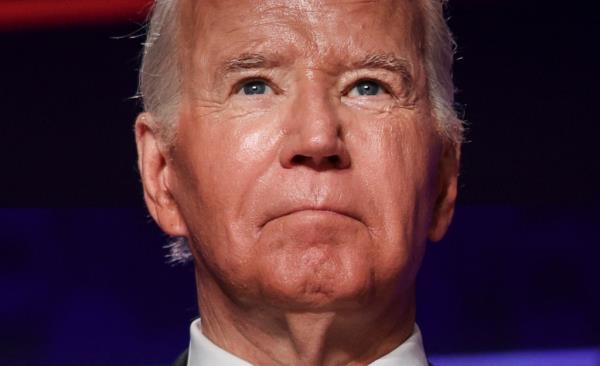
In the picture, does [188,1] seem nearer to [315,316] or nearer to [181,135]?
[181,135]

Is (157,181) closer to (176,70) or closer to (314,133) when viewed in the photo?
(176,70)

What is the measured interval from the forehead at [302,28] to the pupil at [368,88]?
0.05m

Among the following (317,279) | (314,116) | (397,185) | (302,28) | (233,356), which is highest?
(302,28)

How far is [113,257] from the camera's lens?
2678 millimetres

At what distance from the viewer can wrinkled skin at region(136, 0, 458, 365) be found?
1759 mm

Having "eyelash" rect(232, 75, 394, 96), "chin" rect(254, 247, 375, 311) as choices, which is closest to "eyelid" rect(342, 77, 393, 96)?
"eyelash" rect(232, 75, 394, 96)

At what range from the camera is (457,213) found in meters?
2.72

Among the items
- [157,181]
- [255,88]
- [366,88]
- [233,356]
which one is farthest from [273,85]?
[233,356]

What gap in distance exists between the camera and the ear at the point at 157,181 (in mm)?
1967

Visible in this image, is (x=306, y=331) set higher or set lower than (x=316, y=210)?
lower

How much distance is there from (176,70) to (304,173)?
31cm

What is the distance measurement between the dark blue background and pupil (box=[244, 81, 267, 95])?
2.44 ft

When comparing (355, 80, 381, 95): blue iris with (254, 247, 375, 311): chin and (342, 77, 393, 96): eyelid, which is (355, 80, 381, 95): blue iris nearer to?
(342, 77, 393, 96): eyelid

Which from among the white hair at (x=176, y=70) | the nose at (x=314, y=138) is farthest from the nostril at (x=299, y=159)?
the white hair at (x=176, y=70)
